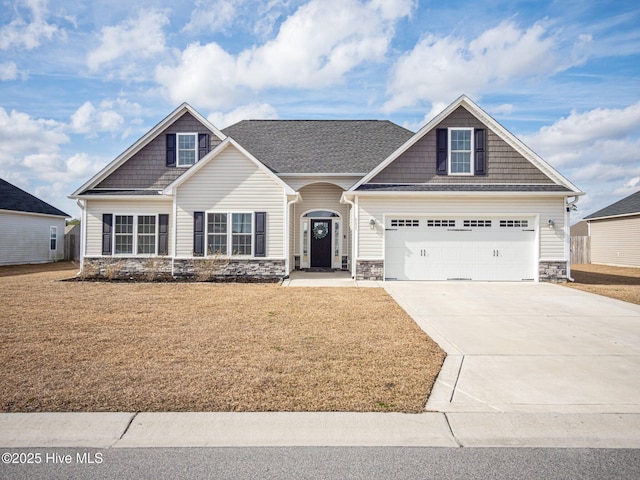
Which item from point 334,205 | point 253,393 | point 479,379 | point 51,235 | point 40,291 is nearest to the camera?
point 253,393

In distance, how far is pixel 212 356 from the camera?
6137 millimetres

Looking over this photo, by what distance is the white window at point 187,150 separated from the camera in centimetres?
1758

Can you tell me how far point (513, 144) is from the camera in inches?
627

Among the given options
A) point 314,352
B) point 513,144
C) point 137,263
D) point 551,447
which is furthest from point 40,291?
point 513,144

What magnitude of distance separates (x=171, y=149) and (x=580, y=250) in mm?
25483

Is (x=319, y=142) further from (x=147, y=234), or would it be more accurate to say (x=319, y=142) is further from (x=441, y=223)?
(x=147, y=234)

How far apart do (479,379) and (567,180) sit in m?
12.7

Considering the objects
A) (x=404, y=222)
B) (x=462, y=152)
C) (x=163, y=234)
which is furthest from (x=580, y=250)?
(x=163, y=234)

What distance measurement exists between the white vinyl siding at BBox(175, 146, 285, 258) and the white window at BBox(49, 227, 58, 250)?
15.1 metres

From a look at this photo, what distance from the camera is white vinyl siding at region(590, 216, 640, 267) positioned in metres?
24.6

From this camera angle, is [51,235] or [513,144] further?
[51,235]

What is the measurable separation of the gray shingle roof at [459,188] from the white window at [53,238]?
20883 millimetres

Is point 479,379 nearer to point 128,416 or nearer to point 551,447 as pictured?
point 551,447

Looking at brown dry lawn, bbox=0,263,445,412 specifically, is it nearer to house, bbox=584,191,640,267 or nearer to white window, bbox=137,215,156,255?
white window, bbox=137,215,156,255
